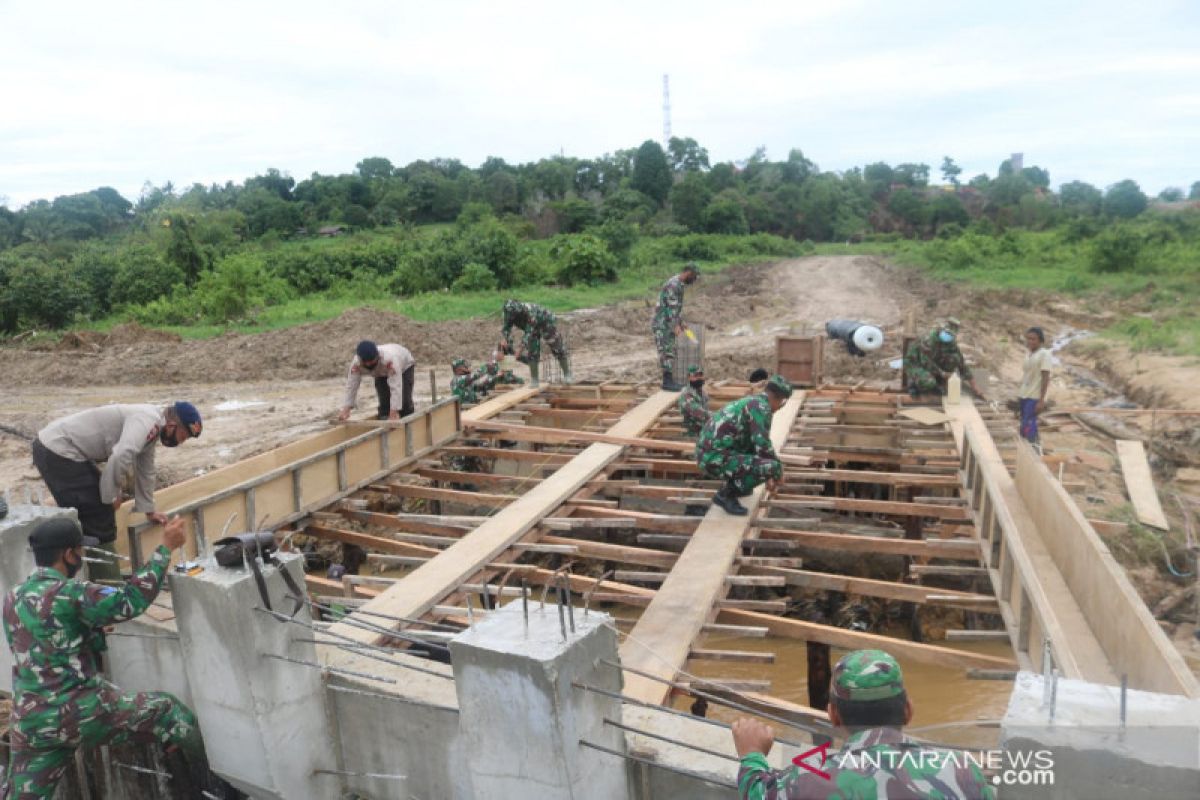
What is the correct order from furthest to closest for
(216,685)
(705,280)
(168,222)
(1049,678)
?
1. (705,280)
2. (168,222)
3. (216,685)
4. (1049,678)

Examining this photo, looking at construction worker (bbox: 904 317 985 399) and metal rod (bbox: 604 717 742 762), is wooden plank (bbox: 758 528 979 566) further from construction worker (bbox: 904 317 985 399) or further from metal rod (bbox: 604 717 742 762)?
construction worker (bbox: 904 317 985 399)

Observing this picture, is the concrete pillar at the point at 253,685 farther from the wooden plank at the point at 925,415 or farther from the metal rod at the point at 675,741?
the wooden plank at the point at 925,415

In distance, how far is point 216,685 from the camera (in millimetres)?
4023

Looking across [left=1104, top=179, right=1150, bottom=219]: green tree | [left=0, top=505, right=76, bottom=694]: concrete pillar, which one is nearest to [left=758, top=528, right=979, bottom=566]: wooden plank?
[left=0, top=505, right=76, bottom=694]: concrete pillar

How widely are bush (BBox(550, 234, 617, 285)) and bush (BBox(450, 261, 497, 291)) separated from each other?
7.89ft

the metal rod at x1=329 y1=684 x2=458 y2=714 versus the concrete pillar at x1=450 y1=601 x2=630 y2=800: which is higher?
the concrete pillar at x1=450 y1=601 x2=630 y2=800

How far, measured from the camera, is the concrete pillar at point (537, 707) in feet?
10.1

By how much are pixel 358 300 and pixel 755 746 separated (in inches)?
961

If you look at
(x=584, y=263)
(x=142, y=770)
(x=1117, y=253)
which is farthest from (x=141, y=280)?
(x=1117, y=253)

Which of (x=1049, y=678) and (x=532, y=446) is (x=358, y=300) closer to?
(x=532, y=446)

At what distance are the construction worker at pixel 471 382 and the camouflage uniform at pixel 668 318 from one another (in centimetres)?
216

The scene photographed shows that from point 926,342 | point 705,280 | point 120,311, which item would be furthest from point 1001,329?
point 120,311

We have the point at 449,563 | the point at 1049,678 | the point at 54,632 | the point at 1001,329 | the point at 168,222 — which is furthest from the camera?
the point at 168,222

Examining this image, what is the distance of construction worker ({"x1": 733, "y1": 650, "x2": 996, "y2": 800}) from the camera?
6.69 ft
